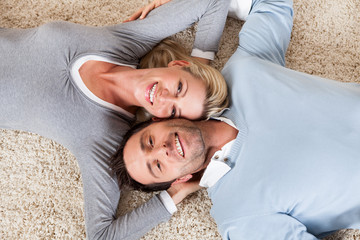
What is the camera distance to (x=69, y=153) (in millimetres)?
1386

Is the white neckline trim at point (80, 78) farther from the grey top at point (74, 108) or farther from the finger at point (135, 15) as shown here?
the finger at point (135, 15)

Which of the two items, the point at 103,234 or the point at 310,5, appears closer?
the point at 103,234

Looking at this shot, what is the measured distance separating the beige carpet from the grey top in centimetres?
15

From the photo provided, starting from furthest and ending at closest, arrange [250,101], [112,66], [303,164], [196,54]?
[196,54]
[112,66]
[250,101]
[303,164]

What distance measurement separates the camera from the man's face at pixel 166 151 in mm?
1008

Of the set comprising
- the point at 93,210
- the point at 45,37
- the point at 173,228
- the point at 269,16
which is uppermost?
the point at 269,16

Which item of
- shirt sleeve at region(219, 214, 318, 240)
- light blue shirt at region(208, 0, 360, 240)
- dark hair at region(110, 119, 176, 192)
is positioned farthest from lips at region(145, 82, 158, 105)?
shirt sleeve at region(219, 214, 318, 240)

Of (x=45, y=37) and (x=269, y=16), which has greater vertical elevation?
(x=269, y=16)

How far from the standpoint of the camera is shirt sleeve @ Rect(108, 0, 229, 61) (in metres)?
1.28

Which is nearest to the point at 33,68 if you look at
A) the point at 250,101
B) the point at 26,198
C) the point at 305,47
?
the point at 26,198

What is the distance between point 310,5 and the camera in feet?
4.85

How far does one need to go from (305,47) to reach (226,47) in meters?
0.39

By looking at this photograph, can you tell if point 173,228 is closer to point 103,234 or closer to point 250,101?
point 103,234

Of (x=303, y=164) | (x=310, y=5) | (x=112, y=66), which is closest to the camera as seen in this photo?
(x=303, y=164)
